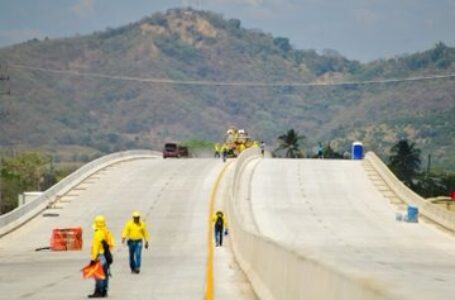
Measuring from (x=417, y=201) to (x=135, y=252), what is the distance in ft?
158

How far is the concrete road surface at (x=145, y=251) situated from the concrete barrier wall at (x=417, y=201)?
13171mm

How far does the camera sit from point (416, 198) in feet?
260

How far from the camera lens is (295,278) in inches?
610

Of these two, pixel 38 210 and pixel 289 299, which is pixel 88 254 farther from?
pixel 289 299

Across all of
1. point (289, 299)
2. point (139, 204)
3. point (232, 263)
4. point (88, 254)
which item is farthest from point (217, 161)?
point (289, 299)

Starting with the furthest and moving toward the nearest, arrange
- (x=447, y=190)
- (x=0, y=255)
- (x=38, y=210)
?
1. (x=447, y=190)
2. (x=38, y=210)
3. (x=0, y=255)

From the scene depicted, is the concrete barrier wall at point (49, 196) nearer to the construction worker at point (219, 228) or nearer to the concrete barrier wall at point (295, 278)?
the construction worker at point (219, 228)

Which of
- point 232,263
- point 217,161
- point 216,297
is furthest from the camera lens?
point 217,161

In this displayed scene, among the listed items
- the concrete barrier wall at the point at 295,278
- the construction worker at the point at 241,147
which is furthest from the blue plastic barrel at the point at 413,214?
the construction worker at the point at 241,147

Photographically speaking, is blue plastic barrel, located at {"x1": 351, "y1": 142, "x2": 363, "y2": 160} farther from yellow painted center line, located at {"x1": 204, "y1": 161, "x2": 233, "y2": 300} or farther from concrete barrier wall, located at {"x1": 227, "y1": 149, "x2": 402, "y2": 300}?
concrete barrier wall, located at {"x1": 227, "y1": 149, "x2": 402, "y2": 300}

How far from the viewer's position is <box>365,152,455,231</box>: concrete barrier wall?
68.6 meters

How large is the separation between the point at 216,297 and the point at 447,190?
150 m

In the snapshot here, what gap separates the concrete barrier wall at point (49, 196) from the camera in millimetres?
65387

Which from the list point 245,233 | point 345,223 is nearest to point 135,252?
point 245,233
